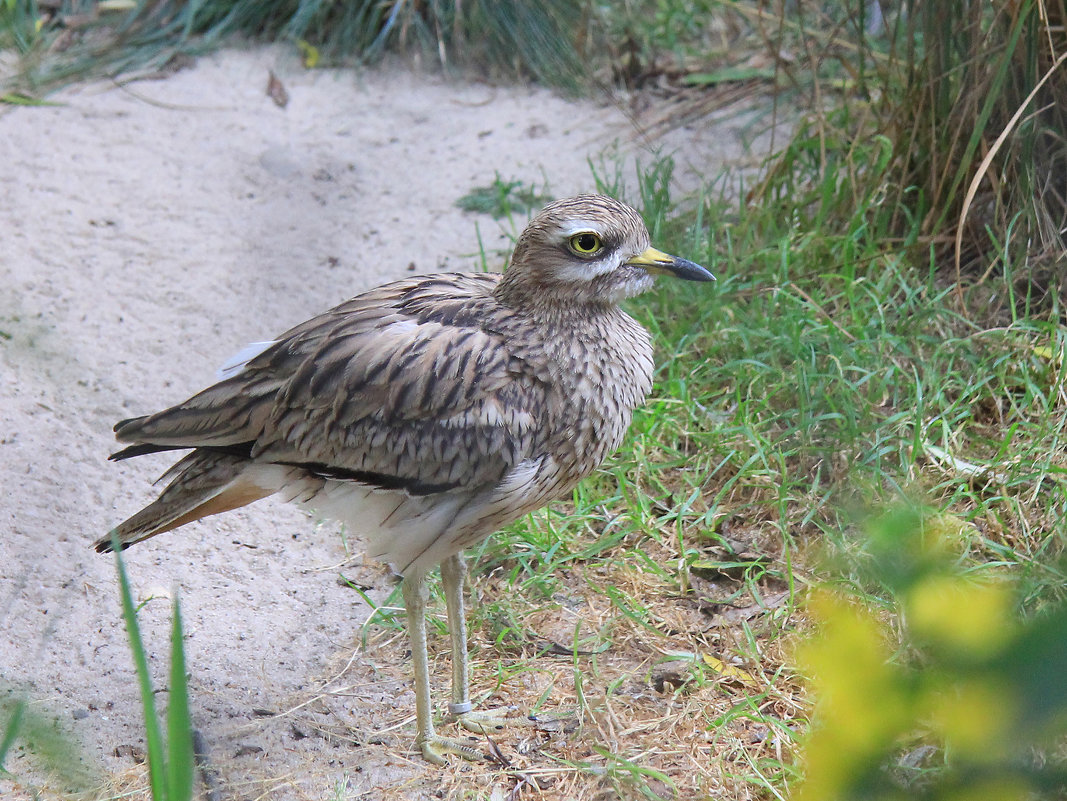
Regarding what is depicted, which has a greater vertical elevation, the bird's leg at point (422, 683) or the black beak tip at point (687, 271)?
the black beak tip at point (687, 271)

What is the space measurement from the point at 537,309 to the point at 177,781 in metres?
1.53

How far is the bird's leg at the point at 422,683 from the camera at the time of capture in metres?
2.90

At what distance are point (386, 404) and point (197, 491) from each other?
0.61 meters

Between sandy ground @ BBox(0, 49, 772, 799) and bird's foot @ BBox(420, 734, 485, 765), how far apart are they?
42 millimetres

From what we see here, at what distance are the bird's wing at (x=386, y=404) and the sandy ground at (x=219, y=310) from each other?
0.61 m

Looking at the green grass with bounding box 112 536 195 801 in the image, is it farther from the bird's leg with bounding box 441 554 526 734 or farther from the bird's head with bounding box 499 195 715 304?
the bird's head with bounding box 499 195 715 304

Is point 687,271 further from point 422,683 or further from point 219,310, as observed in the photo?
point 219,310

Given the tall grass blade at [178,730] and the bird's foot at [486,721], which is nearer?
the tall grass blade at [178,730]

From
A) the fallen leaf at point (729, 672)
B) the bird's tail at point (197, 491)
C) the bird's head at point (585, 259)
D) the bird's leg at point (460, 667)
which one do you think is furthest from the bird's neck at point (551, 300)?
the fallen leaf at point (729, 672)

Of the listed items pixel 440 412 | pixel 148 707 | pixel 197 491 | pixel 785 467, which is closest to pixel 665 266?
pixel 440 412

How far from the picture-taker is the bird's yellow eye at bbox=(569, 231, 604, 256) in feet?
9.39

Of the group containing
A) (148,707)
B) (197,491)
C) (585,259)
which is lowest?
(197,491)

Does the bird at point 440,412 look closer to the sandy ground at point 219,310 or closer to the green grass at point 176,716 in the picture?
the sandy ground at point 219,310

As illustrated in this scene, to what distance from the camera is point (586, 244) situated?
288 centimetres
